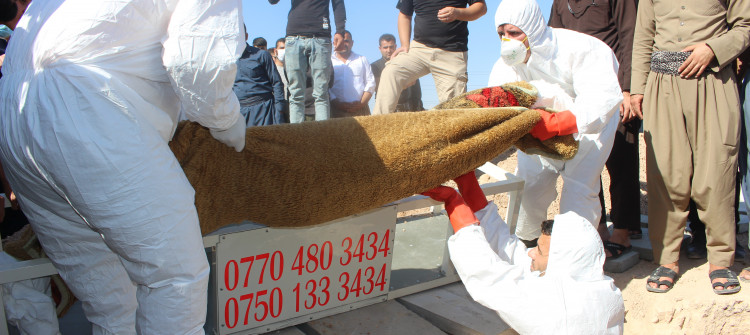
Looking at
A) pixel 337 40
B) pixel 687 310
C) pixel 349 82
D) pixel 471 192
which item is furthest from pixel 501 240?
pixel 337 40

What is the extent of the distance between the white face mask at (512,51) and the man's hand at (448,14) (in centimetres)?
102

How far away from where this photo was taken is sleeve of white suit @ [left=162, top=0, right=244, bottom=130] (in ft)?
4.94

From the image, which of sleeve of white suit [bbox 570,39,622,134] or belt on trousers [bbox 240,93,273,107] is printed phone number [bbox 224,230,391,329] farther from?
belt on trousers [bbox 240,93,273,107]

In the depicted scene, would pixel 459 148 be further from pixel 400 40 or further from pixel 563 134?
pixel 400 40

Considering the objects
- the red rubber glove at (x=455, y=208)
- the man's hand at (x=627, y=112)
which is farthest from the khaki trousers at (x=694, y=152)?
the red rubber glove at (x=455, y=208)

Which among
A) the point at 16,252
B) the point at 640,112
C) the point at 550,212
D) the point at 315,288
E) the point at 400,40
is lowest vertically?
the point at 550,212

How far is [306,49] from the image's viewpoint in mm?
4977

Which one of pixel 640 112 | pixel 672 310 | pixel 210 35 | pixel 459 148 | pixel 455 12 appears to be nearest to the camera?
pixel 210 35

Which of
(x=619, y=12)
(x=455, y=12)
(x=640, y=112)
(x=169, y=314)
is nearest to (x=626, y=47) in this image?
(x=619, y=12)

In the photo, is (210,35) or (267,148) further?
(267,148)

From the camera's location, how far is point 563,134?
2.51 metres

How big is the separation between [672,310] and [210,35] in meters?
2.82

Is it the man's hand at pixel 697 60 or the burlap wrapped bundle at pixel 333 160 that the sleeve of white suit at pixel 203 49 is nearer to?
the burlap wrapped bundle at pixel 333 160

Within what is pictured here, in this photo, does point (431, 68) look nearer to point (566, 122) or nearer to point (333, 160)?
point (566, 122)
